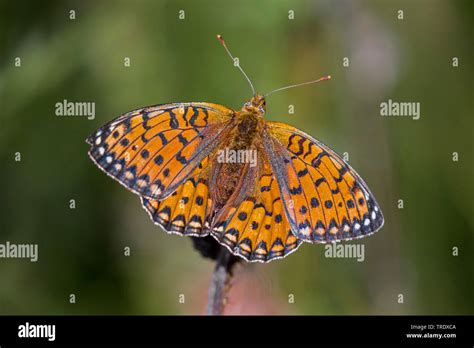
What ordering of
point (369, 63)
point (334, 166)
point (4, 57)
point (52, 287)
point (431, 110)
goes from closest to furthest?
A: point (334, 166) → point (4, 57) → point (52, 287) → point (369, 63) → point (431, 110)

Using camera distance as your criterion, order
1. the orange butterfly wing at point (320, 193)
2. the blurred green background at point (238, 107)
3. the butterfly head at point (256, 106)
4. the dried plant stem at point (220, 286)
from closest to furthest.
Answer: the orange butterfly wing at point (320, 193), the dried plant stem at point (220, 286), the butterfly head at point (256, 106), the blurred green background at point (238, 107)

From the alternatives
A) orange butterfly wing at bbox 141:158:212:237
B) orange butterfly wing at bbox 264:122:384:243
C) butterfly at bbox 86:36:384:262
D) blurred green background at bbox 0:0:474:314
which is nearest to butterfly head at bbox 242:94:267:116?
butterfly at bbox 86:36:384:262

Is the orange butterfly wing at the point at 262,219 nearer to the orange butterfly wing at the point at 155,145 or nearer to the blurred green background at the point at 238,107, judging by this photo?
the orange butterfly wing at the point at 155,145

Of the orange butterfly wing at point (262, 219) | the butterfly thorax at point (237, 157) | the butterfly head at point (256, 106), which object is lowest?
the orange butterfly wing at point (262, 219)

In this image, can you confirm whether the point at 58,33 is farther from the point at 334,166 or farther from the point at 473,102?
the point at 473,102

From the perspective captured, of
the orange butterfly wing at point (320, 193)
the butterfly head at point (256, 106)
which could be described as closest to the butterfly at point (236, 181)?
the orange butterfly wing at point (320, 193)

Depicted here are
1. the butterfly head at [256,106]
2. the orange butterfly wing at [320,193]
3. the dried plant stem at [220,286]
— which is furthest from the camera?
the butterfly head at [256,106]

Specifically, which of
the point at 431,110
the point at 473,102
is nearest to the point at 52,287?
the point at 431,110

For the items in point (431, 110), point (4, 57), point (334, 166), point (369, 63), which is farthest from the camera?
point (431, 110)
